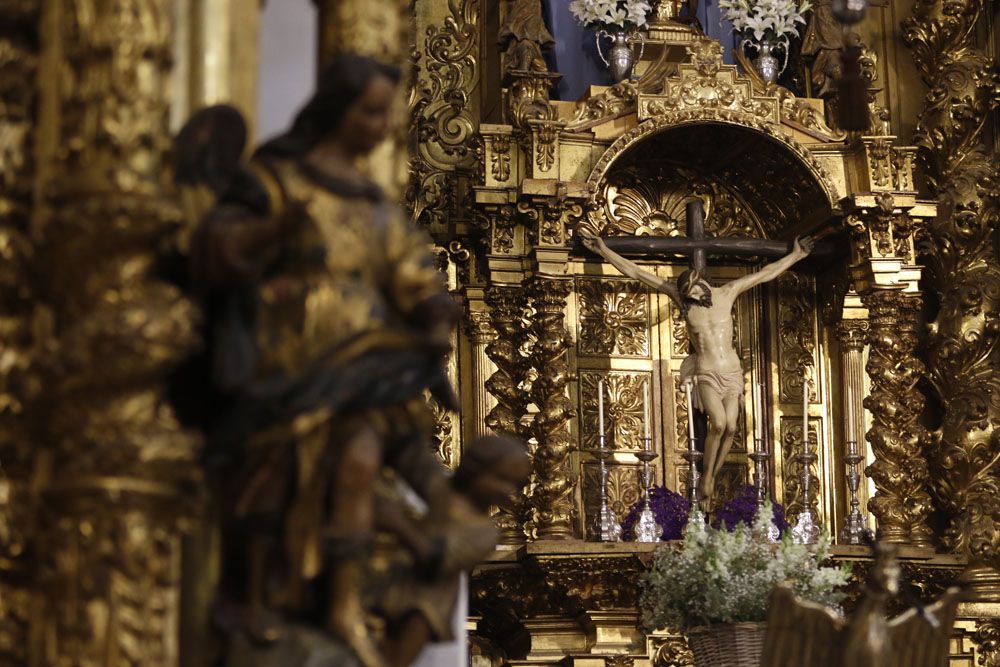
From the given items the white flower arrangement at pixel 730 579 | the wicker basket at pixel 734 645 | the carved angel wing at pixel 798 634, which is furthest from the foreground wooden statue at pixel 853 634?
the white flower arrangement at pixel 730 579

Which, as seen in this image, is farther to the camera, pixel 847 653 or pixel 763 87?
pixel 763 87

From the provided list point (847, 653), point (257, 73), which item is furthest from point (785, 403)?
point (257, 73)

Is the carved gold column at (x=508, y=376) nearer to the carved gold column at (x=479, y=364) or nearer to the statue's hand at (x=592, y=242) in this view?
the carved gold column at (x=479, y=364)

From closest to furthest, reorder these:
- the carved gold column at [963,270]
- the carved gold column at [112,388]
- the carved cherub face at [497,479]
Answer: the carved gold column at [112,388] → the carved cherub face at [497,479] → the carved gold column at [963,270]

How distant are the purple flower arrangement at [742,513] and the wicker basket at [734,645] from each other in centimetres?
297

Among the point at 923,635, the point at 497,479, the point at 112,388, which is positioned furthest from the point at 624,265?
the point at 112,388

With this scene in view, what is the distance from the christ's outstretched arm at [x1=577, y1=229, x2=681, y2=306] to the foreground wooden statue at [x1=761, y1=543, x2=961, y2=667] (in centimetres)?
428

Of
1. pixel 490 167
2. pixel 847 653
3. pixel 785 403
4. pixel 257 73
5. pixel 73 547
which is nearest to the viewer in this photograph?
pixel 73 547

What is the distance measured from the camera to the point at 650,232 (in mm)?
12305

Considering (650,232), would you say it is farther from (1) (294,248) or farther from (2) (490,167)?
(1) (294,248)

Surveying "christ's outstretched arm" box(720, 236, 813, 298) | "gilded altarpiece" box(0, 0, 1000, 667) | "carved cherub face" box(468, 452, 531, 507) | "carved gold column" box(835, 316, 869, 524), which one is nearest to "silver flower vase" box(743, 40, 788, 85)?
"gilded altarpiece" box(0, 0, 1000, 667)

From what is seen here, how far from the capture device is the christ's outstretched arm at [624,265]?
450 inches

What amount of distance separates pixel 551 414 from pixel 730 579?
119 inches

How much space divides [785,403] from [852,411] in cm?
51
